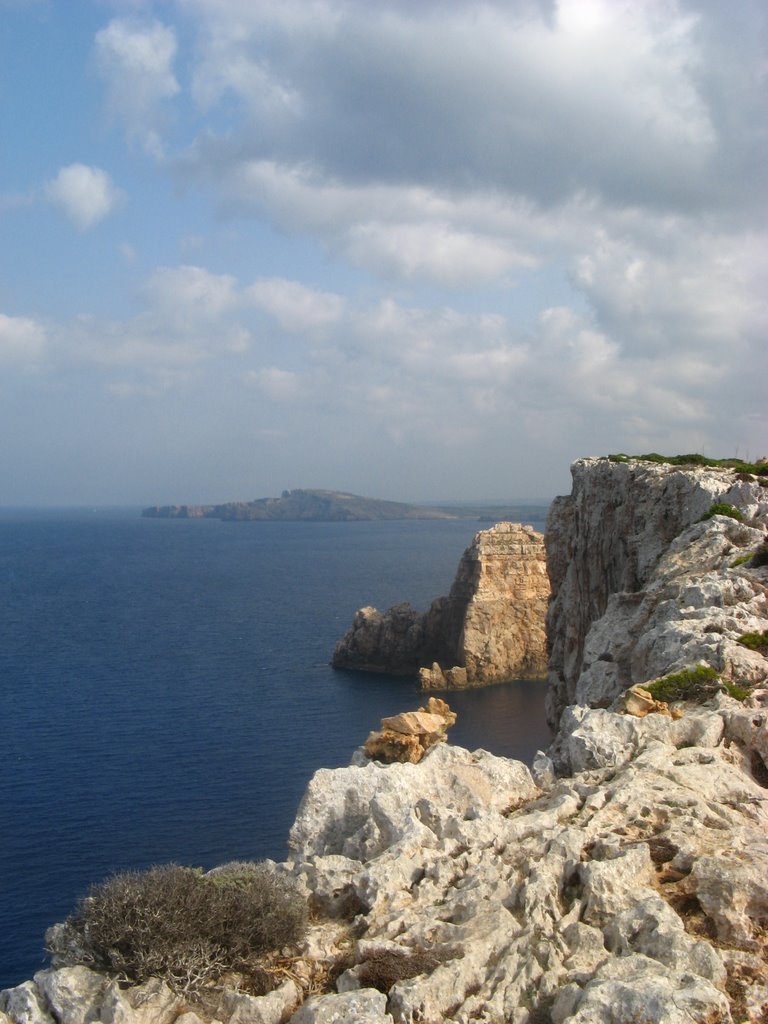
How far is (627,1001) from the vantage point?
27.1ft

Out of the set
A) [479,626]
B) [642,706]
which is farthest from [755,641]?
[479,626]

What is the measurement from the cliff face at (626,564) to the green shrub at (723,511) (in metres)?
0.20

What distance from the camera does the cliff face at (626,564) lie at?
22.4 m

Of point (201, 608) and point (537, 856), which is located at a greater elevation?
point (537, 856)

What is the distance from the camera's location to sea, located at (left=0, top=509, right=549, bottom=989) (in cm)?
4247

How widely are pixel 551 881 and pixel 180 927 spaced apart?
4.51 m

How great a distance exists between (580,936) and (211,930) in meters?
4.23

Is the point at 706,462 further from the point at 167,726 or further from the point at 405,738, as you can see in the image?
the point at 167,726

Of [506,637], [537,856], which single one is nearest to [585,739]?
[537,856]

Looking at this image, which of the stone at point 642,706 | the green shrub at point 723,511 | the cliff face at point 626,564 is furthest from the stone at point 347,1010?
the green shrub at point 723,511

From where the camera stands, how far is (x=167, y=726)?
6394cm

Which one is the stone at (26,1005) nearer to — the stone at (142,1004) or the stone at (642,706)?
the stone at (142,1004)

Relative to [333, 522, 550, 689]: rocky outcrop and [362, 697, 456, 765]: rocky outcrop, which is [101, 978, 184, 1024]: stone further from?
[333, 522, 550, 689]: rocky outcrop

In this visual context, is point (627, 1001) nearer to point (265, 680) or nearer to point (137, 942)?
point (137, 942)
